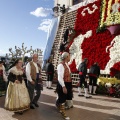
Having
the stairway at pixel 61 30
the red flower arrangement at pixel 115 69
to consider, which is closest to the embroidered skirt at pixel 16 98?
the red flower arrangement at pixel 115 69

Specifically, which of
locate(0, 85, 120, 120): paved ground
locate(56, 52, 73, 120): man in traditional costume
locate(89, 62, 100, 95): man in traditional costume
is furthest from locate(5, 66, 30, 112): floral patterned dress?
locate(89, 62, 100, 95): man in traditional costume

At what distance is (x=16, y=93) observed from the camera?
5.90 meters

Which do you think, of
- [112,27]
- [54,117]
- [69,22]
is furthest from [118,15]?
[54,117]

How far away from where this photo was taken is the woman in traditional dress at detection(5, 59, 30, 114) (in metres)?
5.86

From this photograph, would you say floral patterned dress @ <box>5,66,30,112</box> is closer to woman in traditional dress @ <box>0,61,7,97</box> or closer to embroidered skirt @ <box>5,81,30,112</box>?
embroidered skirt @ <box>5,81,30,112</box>

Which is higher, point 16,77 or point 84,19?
point 84,19

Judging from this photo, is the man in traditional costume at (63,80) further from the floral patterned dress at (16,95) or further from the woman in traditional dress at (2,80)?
the woman in traditional dress at (2,80)

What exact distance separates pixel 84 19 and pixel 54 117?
8701 mm

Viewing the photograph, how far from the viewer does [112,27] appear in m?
11.3

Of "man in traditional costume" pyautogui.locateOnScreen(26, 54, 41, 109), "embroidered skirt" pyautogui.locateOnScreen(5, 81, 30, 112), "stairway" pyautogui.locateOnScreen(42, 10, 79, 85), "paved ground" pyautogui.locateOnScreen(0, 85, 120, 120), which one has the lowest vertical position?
"paved ground" pyautogui.locateOnScreen(0, 85, 120, 120)

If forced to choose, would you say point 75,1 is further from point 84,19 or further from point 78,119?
point 78,119

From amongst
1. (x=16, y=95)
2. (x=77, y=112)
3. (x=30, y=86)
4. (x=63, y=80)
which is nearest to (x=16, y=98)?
(x=16, y=95)

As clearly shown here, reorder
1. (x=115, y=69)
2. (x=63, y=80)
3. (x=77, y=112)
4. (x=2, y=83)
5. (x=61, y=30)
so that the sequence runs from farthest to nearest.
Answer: (x=61, y=30)
(x=115, y=69)
(x=2, y=83)
(x=77, y=112)
(x=63, y=80)

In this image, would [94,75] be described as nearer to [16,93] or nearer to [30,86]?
[30,86]
